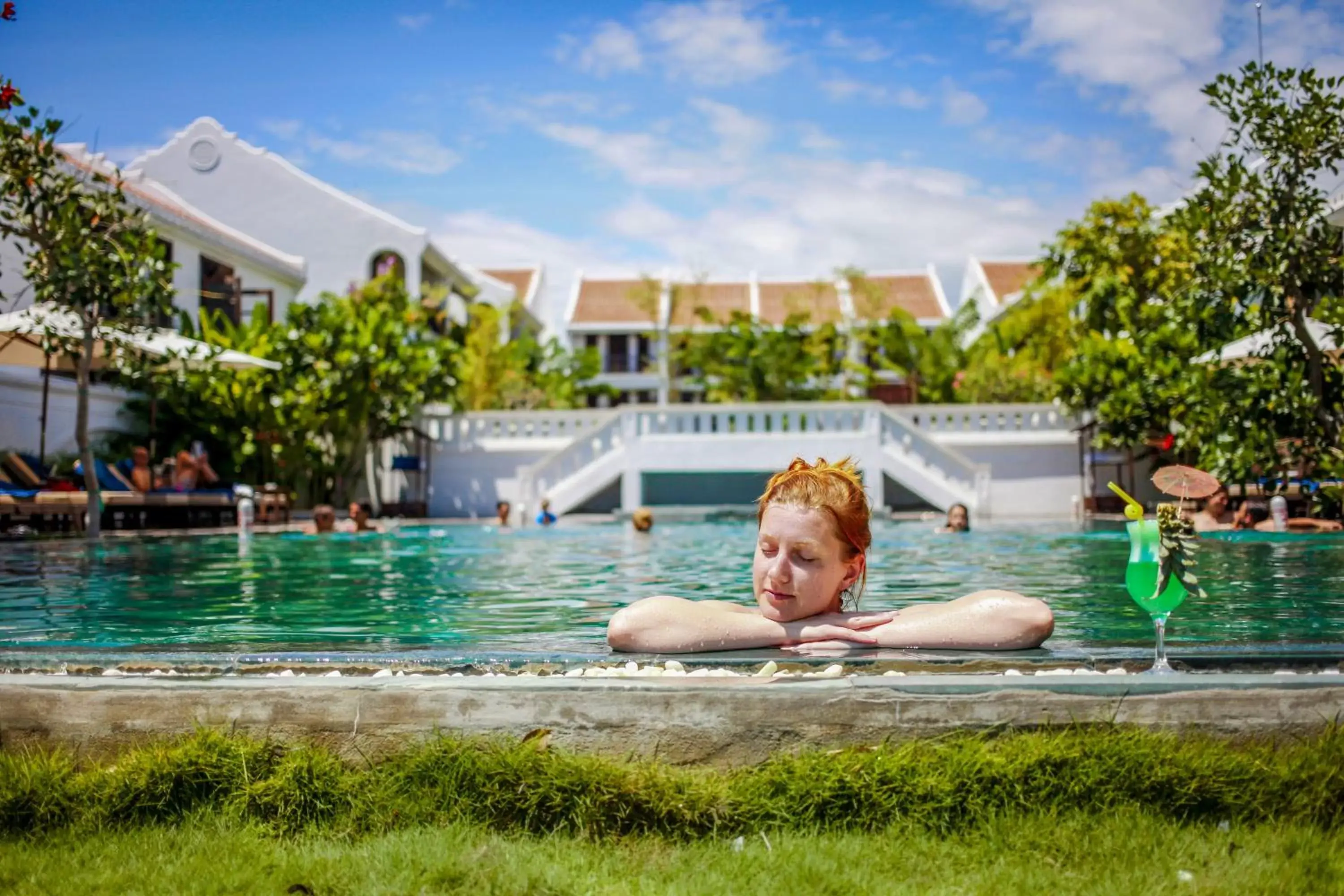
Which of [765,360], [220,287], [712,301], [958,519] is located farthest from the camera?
[712,301]

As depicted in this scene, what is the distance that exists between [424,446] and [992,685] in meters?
23.2

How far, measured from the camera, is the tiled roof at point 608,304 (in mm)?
48031

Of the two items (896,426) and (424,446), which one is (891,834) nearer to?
(896,426)

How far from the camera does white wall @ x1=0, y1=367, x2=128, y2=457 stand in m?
17.8

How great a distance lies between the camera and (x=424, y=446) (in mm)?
25469

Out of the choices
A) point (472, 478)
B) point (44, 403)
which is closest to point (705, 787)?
point (44, 403)

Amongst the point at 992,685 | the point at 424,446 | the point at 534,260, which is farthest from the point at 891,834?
the point at 534,260

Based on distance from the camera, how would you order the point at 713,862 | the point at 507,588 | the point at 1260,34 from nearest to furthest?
the point at 713,862
the point at 507,588
the point at 1260,34

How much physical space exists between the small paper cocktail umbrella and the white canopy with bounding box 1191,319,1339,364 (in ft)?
33.2

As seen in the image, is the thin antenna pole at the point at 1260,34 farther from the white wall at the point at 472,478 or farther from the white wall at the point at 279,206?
the white wall at the point at 279,206

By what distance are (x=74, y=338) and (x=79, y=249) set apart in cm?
124

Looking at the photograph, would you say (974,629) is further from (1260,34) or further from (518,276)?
(518,276)

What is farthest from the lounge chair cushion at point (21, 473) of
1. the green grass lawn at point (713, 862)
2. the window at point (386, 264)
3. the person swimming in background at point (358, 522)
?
the window at point (386, 264)

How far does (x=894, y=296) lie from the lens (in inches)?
1855
